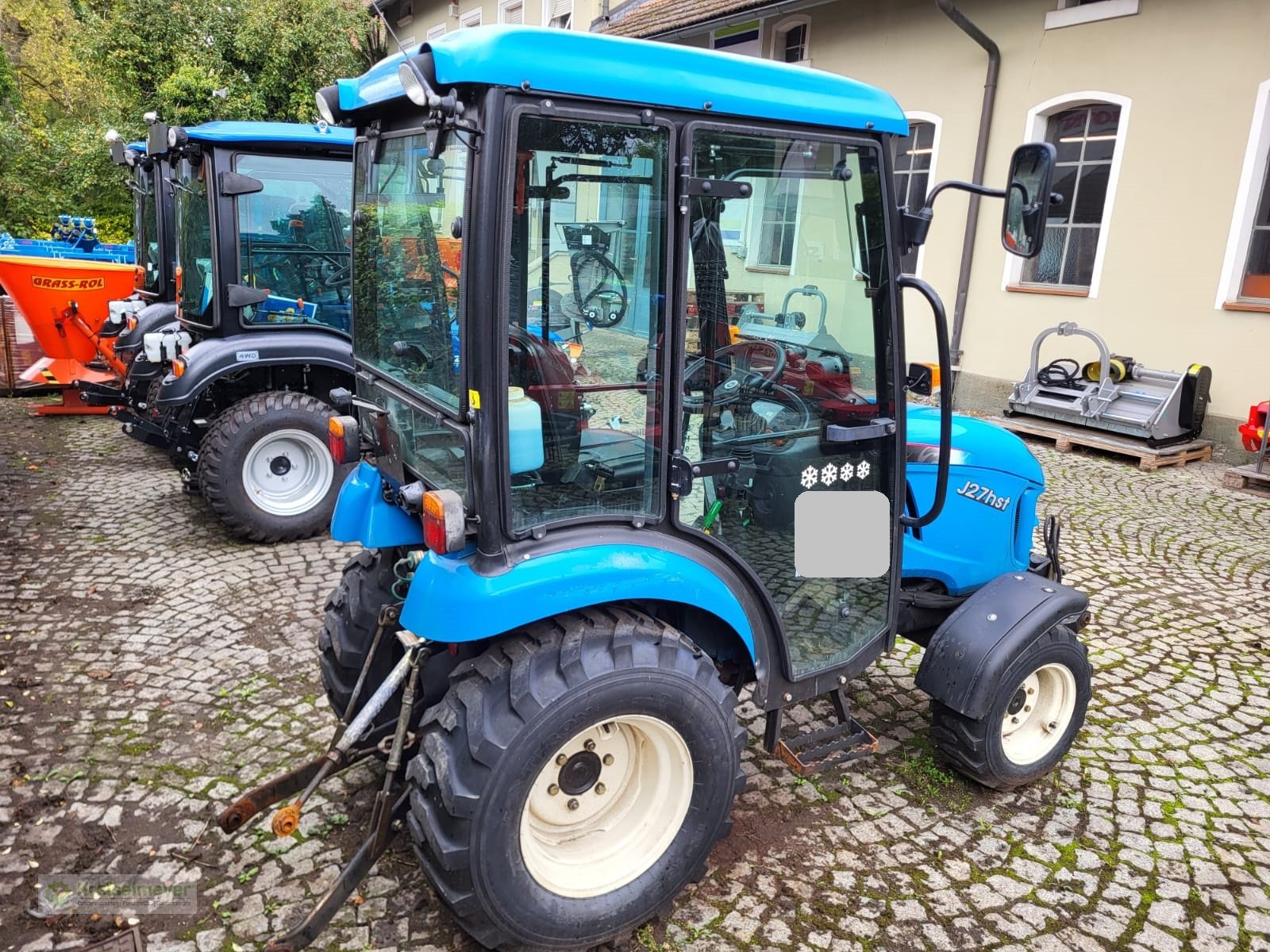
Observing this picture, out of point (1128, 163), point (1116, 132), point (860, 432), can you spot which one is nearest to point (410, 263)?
point (860, 432)

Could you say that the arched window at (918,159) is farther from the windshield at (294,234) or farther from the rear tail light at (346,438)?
the rear tail light at (346,438)

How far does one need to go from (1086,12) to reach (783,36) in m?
4.38

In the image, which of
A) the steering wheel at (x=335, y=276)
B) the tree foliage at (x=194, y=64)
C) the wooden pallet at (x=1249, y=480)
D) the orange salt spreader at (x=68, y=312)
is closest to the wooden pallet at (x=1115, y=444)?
the wooden pallet at (x=1249, y=480)

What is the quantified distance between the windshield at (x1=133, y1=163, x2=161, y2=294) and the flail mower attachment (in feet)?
19.8

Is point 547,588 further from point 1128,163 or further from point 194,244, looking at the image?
point 1128,163

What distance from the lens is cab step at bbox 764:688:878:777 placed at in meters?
2.78

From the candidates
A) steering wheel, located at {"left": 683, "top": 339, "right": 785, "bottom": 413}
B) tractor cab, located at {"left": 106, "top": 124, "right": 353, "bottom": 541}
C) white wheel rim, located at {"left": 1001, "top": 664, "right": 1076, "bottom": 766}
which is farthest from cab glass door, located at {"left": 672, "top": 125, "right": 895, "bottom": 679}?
tractor cab, located at {"left": 106, "top": 124, "right": 353, "bottom": 541}

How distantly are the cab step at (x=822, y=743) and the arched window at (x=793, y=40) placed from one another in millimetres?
10572

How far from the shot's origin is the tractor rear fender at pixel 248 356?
5270 millimetres

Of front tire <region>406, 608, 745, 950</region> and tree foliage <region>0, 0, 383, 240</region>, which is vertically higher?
tree foliage <region>0, 0, 383, 240</region>

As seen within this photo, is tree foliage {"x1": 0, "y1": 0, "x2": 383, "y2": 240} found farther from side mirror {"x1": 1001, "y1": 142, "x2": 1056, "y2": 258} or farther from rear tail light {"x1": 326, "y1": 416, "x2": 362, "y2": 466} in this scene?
side mirror {"x1": 1001, "y1": 142, "x2": 1056, "y2": 258}

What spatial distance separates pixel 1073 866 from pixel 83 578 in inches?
190

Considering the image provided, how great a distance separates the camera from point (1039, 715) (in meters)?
3.20

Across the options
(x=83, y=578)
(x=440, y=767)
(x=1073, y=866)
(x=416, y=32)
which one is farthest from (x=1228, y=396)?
(x=416, y=32)
